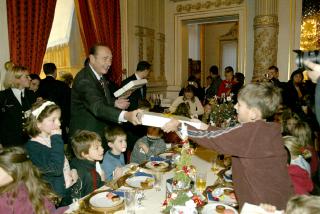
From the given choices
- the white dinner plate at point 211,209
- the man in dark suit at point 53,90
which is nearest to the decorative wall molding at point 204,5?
the man in dark suit at point 53,90

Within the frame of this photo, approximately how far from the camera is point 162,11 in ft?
26.4

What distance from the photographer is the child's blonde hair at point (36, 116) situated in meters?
2.31

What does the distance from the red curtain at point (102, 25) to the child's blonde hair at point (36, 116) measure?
12.0ft

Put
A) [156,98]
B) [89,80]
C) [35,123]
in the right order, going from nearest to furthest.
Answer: [35,123] < [89,80] < [156,98]

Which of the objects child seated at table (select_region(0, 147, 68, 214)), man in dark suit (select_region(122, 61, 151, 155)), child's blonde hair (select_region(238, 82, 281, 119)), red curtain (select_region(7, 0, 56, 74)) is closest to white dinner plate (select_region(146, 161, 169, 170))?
child seated at table (select_region(0, 147, 68, 214))

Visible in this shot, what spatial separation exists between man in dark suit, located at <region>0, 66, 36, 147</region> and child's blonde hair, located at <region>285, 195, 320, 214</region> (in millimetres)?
2989

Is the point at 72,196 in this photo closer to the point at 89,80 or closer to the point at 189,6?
the point at 89,80

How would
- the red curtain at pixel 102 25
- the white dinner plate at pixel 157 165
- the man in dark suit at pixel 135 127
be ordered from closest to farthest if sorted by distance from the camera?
the white dinner plate at pixel 157 165
the man in dark suit at pixel 135 127
the red curtain at pixel 102 25

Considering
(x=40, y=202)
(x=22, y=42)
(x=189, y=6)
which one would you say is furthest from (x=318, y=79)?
(x=189, y=6)

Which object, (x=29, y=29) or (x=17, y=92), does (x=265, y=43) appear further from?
(x=17, y=92)

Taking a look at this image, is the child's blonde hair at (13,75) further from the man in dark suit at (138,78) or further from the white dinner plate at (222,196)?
the white dinner plate at (222,196)

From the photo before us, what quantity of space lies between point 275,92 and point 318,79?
238 millimetres

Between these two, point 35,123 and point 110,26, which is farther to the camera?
point 110,26

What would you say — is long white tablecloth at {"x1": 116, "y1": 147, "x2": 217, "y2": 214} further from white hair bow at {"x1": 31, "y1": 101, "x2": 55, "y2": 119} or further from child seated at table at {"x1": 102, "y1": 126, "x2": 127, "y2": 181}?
white hair bow at {"x1": 31, "y1": 101, "x2": 55, "y2": 119}
